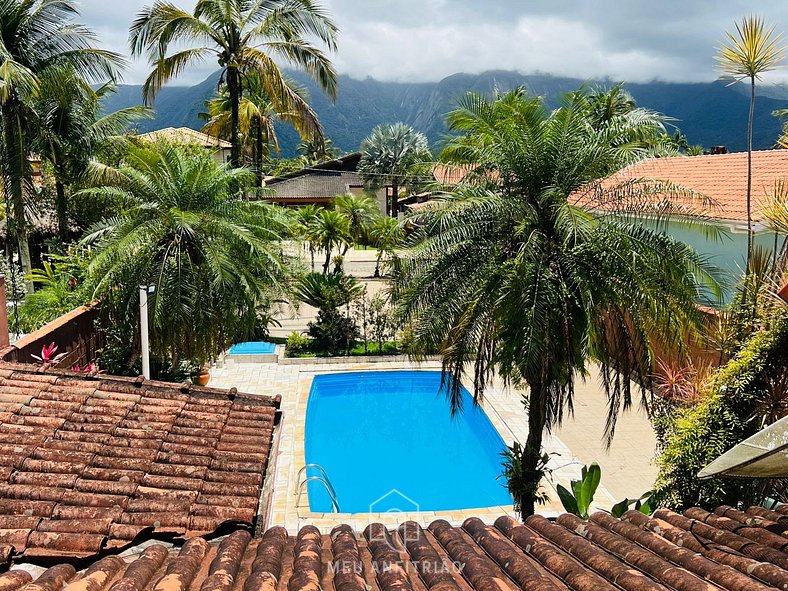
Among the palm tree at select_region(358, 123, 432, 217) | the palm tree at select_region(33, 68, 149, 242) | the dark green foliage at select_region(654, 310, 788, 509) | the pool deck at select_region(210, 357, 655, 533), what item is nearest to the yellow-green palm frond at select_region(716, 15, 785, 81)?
the dark green foliage at select_region(654, 310, 788, 509)

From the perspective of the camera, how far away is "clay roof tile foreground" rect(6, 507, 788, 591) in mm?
3111

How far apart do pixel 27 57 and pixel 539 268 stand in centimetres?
1397

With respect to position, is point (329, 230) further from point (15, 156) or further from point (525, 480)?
point (525, 480)

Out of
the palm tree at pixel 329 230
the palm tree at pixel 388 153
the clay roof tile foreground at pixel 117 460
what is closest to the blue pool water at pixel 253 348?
the palm tree at pixel 329 230

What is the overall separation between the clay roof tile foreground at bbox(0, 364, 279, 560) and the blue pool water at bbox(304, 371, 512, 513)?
489cm

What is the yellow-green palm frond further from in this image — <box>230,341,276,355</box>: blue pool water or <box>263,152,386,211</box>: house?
<box>263,152,386,211</box>: house

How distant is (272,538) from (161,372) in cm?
1011

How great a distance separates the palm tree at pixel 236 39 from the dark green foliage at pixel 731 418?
1408 cm

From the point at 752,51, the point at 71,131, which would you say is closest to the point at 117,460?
the point at 752,51

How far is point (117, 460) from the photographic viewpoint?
5.34 m

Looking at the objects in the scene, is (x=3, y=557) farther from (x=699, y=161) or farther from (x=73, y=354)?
(x=699, y=161)

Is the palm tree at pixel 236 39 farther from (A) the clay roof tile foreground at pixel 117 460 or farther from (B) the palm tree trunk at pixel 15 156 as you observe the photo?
(A) the clay roof tile foreground at pixel 117 460

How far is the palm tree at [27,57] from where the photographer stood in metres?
14.1

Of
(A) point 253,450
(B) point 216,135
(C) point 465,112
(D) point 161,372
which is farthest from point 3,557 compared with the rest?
(B) point 216,135
